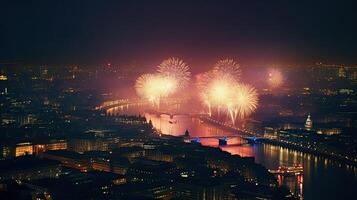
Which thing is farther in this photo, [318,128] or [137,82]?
[137,82]

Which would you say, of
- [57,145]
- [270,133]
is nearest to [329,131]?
[270,133]

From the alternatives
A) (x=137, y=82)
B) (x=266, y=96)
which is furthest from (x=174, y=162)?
(x=137, y=82)

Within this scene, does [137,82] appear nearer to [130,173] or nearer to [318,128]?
[318,128]

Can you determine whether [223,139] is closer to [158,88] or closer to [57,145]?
[57,145]

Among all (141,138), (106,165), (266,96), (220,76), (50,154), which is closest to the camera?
(106,165)

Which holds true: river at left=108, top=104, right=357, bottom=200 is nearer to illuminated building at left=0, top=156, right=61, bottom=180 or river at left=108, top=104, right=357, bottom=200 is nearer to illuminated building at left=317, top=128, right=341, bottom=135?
illuminated building at left=317, top=128, right=341, bottom=135

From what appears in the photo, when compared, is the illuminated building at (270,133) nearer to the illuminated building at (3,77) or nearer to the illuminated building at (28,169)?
the illuminated building at (28,169)

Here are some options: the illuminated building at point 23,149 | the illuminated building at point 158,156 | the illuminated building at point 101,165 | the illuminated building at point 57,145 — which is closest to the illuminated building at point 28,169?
the illuminated building at point 101,165
